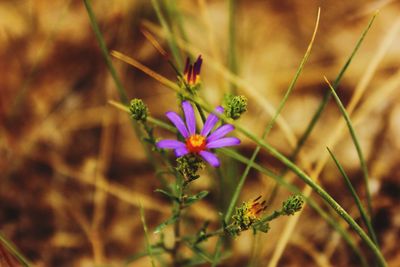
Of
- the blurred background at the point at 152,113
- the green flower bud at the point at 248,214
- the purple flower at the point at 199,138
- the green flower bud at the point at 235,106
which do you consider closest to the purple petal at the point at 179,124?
the purple flower at the point at 199,138

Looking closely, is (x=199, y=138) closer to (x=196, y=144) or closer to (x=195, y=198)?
(x=196, y=144)

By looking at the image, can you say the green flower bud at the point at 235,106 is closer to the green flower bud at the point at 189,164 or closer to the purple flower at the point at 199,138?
the purple flower at the point at 199,138

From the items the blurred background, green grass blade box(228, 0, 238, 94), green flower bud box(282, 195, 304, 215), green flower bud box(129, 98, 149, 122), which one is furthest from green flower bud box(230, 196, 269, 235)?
green grass blade box(228, 0, 238, 94)

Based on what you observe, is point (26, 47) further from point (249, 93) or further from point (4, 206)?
point (249, 93)

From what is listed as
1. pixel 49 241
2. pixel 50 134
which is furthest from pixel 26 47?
pixel 49 241

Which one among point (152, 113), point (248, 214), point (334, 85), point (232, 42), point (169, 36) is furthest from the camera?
point (152, 113)

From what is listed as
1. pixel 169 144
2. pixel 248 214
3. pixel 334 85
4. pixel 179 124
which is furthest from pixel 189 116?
pixel 334 85
